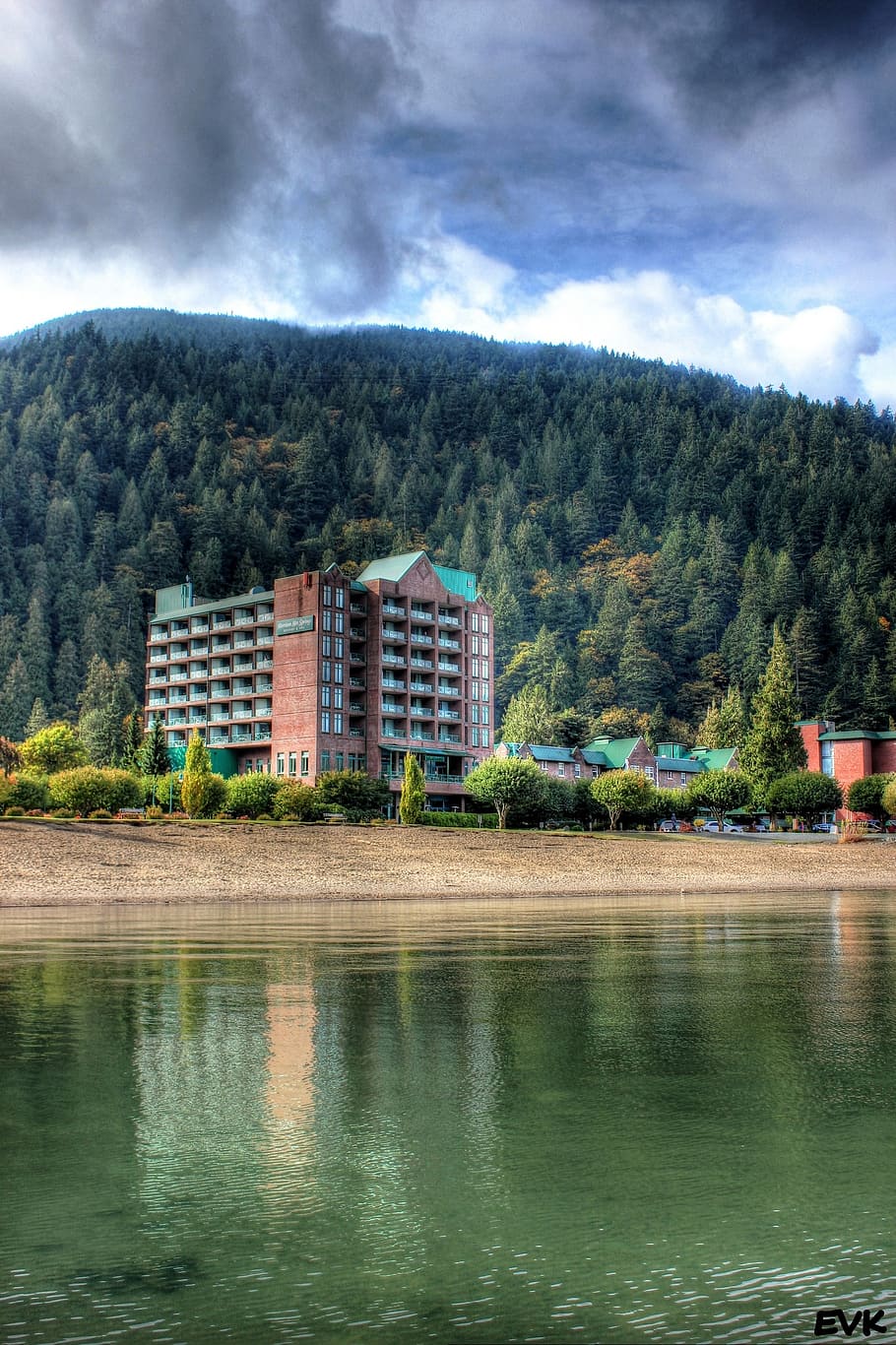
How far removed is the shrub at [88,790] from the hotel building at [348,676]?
4209 cm

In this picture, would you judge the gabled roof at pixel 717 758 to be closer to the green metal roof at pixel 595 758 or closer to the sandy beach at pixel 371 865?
the green metal roof at pixel 595 758

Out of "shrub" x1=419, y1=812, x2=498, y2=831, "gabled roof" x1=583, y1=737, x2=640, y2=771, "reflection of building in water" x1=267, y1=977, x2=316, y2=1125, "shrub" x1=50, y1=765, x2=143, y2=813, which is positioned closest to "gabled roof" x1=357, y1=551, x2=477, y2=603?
"shrub" x1=419, y1=812, x2=498, y2=831

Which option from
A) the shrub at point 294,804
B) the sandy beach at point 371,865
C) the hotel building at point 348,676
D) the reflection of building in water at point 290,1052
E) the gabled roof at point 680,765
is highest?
the hotel building at point 348,676

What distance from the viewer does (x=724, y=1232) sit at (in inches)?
321

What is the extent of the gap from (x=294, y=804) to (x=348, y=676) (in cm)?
3867

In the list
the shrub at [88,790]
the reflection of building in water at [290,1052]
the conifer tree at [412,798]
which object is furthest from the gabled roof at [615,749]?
the reflection of building in water at [290,1052]

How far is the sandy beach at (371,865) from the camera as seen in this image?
50.7m

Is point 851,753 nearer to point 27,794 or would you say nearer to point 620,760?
point 620,760

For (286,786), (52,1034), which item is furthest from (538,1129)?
(286,786)

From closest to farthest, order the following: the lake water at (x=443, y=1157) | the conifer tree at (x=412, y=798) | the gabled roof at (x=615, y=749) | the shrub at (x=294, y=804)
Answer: the lake water at (x=443, y=1157) → the shrub at (x=294, y=804) → the conifer tree at (x=412, y=798) → the gabled roof at (x=615, y=749)

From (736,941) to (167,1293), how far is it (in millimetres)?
24444

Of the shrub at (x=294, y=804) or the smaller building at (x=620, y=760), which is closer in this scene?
the shrub at (x=294, y=804)

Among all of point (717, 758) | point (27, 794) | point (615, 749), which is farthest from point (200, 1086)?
point (717, 758)

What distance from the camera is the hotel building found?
412ft
